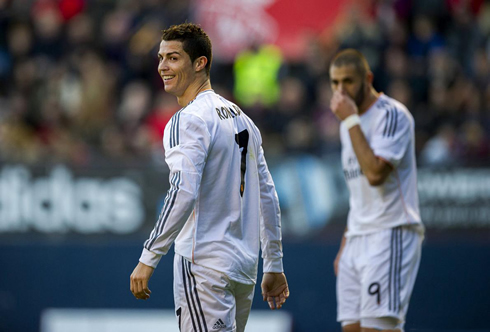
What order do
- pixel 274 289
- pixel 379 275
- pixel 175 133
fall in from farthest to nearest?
pixel 379 275 < pixel 274 289 < pixel 175 133

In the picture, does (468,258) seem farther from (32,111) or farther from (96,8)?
(96,8)

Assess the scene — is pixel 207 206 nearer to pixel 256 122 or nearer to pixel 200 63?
pixel 200 63

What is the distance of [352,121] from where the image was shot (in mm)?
5566

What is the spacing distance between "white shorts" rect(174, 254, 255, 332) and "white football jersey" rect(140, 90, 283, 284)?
0.06 metres

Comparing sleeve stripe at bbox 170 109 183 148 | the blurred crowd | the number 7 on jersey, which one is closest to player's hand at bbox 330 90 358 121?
the number 7 on jersey

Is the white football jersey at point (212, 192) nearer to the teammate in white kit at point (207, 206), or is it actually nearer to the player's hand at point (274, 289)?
the teammate in white kit at point (207, 206)

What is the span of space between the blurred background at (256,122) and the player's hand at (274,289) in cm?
387

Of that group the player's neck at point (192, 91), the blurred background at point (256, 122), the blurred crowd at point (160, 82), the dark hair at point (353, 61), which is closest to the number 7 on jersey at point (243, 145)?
the player's neck at point (192, 91)

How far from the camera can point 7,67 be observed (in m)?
11.7

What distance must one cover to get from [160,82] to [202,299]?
24.8 ft

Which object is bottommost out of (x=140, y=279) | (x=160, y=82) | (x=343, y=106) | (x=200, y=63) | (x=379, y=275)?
(x=379, y=275)

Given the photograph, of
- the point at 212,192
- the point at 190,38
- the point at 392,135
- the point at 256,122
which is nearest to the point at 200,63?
the point at 190,38

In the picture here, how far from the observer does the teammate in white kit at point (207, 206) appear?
4043mm

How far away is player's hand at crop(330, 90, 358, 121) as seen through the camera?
5617 mm
